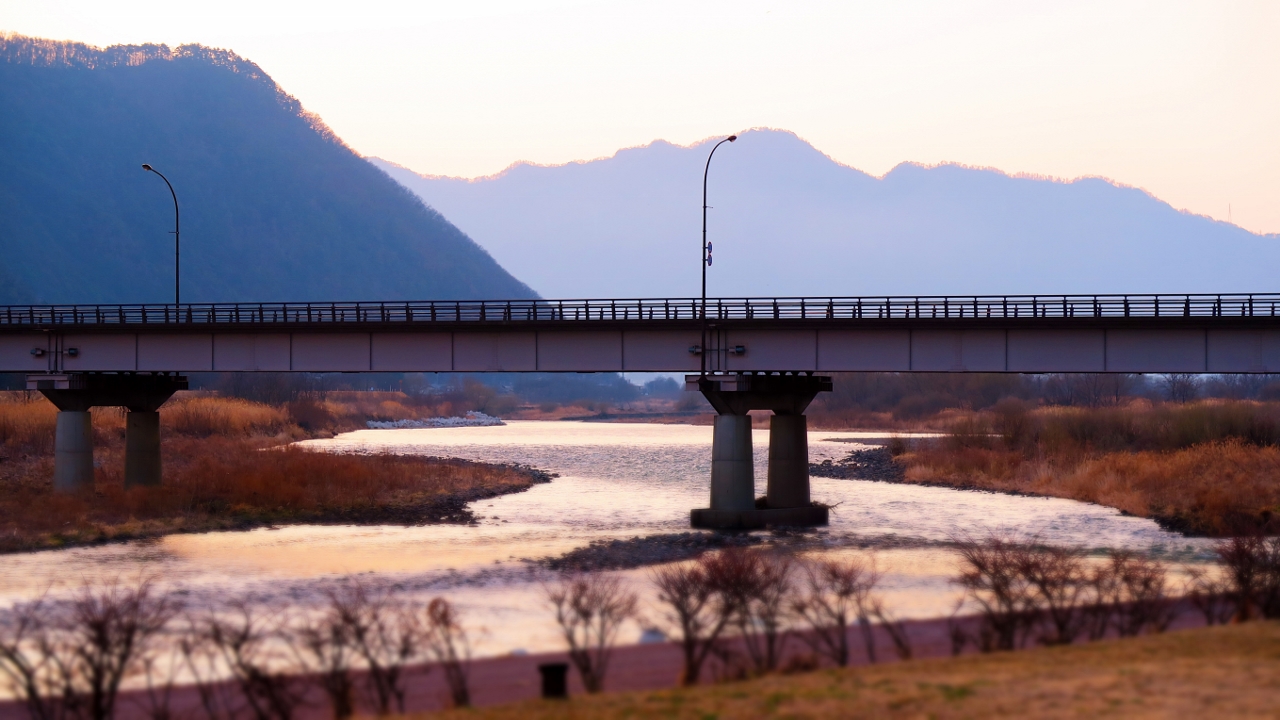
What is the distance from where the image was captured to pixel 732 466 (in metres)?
55.6

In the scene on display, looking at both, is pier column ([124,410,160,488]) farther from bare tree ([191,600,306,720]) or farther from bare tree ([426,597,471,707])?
bare tree ([426,597,471,707])

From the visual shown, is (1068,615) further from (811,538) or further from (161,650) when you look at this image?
(811,538)

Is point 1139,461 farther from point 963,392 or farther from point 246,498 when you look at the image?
point 963,392

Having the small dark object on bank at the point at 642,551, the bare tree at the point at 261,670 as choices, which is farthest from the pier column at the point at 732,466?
the bare tree at the point at 261,670

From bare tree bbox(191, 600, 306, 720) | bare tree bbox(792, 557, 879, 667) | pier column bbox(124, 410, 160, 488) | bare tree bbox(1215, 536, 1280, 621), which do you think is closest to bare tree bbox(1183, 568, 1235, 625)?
bare tree bbox(1215, 536, 1280, 621)

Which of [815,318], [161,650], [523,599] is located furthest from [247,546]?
[815,318]

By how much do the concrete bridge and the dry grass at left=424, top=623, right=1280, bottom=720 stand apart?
100.0 feet

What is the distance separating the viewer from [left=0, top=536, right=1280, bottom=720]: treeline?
2028 centimetres

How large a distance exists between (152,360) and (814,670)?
168ft

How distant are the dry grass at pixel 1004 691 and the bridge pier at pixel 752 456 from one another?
32113mm

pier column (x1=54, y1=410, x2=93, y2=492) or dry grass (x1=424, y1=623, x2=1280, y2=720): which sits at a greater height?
pier column (x1=54, y1=410, x2=93, y2=492)

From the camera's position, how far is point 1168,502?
197 ft

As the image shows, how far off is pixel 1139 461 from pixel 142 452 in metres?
54.7

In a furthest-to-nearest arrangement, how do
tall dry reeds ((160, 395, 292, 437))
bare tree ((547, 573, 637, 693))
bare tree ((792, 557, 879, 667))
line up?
tall dry reeds ((160, 395, 292, 437)), bare tree ((792, 557, 879, 667)), bare tree ((547, 573, 637, 693))
